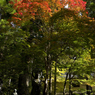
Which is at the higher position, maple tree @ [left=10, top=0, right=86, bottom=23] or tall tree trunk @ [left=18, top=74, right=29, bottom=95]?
maple tree @ [left=10, top=0, right=86, bottom=23]

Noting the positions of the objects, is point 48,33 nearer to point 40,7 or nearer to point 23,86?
point 40,7

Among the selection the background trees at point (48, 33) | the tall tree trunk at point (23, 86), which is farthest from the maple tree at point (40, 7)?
the tall tree trunk at point (23, 86)

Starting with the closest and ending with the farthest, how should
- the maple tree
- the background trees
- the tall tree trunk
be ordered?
the background trees < the maple tree < the tall tree trunk

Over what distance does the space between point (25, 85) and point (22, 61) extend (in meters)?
3.07

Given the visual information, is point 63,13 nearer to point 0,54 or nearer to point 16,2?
point 16,2

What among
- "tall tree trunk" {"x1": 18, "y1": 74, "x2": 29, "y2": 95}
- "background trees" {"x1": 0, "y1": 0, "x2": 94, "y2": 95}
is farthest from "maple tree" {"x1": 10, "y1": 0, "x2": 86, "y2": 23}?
"tall tree trunk" {"x1": 18, "y1": 74, "x2": 29, "y2": 95}

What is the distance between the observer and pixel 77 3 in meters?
8.06

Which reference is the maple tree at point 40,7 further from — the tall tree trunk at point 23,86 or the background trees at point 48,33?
the tall tree trunk at point 23,86

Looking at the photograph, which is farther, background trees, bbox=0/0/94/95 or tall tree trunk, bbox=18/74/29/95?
tall tree trunk, bbox=18/74/29/95

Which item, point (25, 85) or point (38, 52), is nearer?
point (38, 52)

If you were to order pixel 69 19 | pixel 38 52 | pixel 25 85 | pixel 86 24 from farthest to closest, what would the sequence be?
pixel 25 85, pixel 38 52, pixel 69 19, pixel 86 24

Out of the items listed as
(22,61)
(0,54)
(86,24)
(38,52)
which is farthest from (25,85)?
(86,24)

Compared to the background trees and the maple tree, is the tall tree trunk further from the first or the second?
the maple tree

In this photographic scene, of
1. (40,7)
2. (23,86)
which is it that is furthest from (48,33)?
(23,86)
